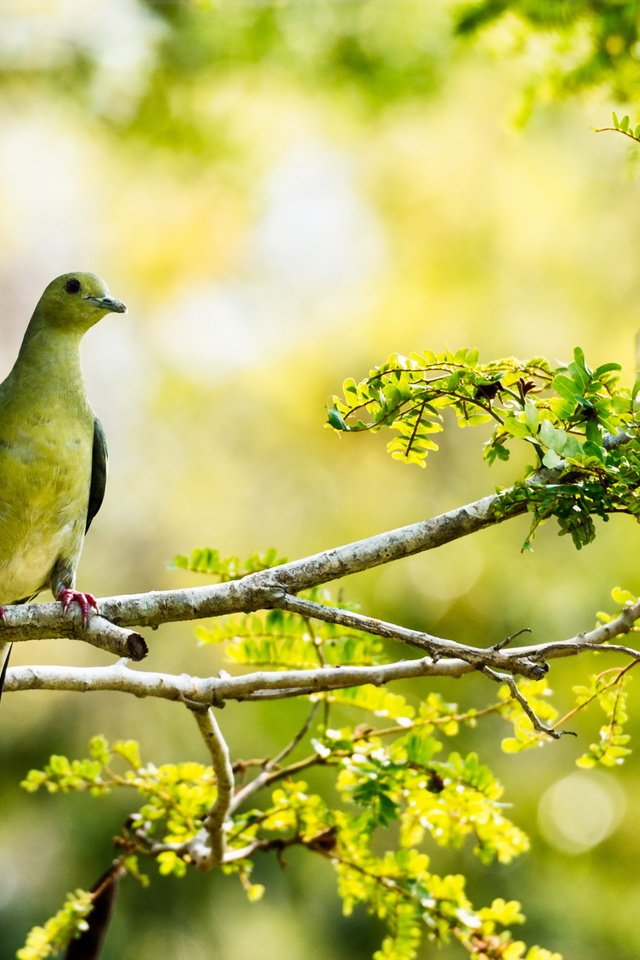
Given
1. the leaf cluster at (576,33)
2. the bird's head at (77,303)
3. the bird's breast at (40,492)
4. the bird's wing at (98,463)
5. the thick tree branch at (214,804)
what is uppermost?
the leaf cluster at (576,33)

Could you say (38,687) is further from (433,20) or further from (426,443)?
(433,20)

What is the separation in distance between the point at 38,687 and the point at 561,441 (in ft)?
4.66

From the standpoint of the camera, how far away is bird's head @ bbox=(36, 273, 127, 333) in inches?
152

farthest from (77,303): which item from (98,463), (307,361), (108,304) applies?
(307,361)

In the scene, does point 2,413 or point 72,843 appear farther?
point 72,843

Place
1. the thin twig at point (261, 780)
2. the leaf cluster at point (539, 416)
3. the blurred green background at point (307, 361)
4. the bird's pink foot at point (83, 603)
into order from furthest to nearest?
1. the blurred green background at point (307, 361)
2. the thin twig at point (261, 780)
3. the bird's pink foot at point (83, 603)
4. the leaf cluster at point (539, 416)

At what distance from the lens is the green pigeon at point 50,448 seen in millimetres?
3594

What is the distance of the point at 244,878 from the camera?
9.89 feet

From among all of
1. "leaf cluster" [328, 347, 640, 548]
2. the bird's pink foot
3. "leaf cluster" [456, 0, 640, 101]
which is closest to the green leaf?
"leaf cluster" [328, 347, 640, 548]

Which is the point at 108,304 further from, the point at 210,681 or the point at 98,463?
the point at 210,681

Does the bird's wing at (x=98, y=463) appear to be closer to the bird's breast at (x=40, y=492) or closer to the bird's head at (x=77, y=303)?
the bird's breast at (x=40, y=492)

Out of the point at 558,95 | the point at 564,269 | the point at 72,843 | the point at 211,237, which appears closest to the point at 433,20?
the point at 558,95

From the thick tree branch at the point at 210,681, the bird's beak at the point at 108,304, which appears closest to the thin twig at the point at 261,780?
the thick tree branch at the point at 210,681

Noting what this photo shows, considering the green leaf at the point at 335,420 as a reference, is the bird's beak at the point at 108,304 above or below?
above
